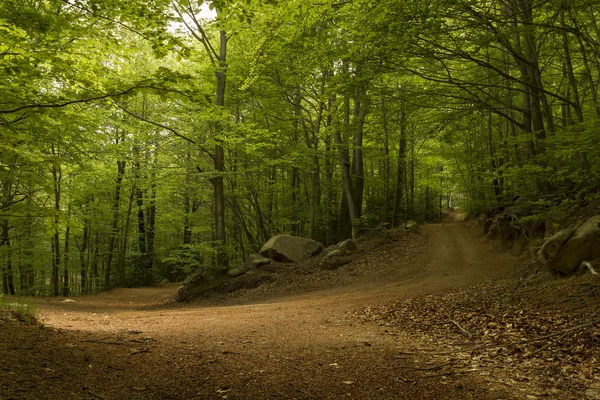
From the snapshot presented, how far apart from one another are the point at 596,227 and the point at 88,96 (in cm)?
907

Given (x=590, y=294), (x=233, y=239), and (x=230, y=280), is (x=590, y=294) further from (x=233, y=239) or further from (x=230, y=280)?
(x=233, y=239)

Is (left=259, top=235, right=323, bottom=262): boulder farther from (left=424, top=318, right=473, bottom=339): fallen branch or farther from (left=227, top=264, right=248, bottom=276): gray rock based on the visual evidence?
(left=424, top=318, right=473, bottom=339): fallen branch

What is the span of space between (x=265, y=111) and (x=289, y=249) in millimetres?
7232

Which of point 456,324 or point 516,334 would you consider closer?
point 516,334

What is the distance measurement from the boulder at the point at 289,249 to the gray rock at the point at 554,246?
9840mm

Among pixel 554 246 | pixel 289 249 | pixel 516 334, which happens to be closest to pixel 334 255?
pixel 289 249

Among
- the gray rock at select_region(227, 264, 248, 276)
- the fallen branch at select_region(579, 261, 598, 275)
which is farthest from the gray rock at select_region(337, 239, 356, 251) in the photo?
the fallen branch at select_region(579, 261, 598, 275)

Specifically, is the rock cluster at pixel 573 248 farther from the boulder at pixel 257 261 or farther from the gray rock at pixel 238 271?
the gray rock at pixel 238 271

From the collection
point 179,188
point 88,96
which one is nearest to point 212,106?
point 88,96

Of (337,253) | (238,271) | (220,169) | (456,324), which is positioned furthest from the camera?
(337,253)

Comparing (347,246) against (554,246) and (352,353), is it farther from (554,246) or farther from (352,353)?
(352,353)

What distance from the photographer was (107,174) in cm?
2006

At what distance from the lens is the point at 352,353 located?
15.4 feet

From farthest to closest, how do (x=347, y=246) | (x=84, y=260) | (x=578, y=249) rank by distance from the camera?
(x=84, y=260) → (x=347, y=246) → (x=578, y=249)
